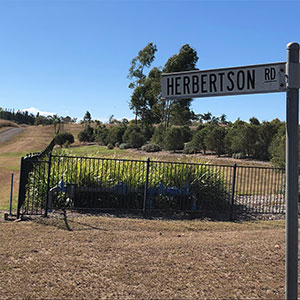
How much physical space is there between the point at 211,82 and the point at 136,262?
2616 mm

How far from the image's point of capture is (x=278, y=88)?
9.96 feet

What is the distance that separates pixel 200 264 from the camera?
470 centimetres

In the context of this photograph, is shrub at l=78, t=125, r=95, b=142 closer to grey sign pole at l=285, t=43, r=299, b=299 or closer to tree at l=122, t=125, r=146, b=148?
tree at l=122, t=125, r=146, b=148

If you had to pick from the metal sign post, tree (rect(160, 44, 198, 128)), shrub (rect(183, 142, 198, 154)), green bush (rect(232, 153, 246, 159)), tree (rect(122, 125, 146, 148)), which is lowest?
the metal sign post

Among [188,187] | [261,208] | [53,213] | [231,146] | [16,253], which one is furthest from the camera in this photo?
[231,146]

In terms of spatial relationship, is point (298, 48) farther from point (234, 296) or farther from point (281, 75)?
point (234, 296)

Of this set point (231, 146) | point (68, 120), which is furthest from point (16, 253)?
point (68, 120)

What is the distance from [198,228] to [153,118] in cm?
3952

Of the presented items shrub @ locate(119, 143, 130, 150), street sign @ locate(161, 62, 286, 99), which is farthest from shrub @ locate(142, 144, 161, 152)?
street sign @ locate(161, 62, 286, 99)

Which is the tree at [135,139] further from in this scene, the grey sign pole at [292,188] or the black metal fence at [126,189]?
the grey sign pole at [292,188]

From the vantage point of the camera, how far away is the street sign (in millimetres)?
3084

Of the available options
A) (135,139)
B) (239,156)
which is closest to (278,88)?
(239,156)

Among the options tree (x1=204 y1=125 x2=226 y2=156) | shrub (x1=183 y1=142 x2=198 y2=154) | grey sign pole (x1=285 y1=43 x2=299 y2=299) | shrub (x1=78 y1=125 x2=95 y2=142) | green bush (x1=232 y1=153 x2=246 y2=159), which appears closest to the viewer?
grey sign pole (x1=285 y1=43 x2=299 y2=299)

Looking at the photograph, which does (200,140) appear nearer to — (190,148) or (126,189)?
(190,148)
